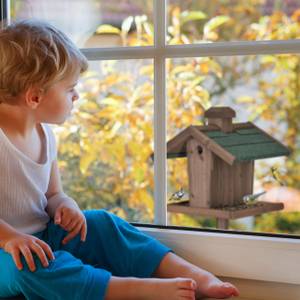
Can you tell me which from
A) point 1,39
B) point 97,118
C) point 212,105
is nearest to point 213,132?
point 212,105

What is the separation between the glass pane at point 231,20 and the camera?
4.06ft

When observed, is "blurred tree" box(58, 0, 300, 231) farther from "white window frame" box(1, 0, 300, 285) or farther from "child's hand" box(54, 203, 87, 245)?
"child's hand" box(54, 203, 87, 245)

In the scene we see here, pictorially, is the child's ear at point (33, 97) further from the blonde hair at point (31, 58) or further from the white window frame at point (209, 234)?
the white window frame at point (209, 234)

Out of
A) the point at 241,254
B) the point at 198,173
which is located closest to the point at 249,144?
the point at 198,173

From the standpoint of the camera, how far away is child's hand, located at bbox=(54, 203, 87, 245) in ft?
3.90

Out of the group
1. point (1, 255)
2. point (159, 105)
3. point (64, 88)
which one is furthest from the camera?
point (159, 105)

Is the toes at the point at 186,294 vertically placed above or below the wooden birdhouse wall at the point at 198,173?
below

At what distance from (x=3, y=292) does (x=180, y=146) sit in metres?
0.49

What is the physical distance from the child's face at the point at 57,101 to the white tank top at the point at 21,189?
0.09 metres

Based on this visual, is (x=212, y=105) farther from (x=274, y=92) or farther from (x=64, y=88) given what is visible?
(x=64, y=88)

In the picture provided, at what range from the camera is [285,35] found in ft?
4.07

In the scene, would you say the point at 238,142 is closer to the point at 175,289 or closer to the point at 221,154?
the point at 221,154

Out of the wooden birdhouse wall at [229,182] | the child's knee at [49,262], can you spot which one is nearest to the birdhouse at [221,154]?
the wooden birdhouse wall at [229,182]

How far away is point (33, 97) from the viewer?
46.1 inches
